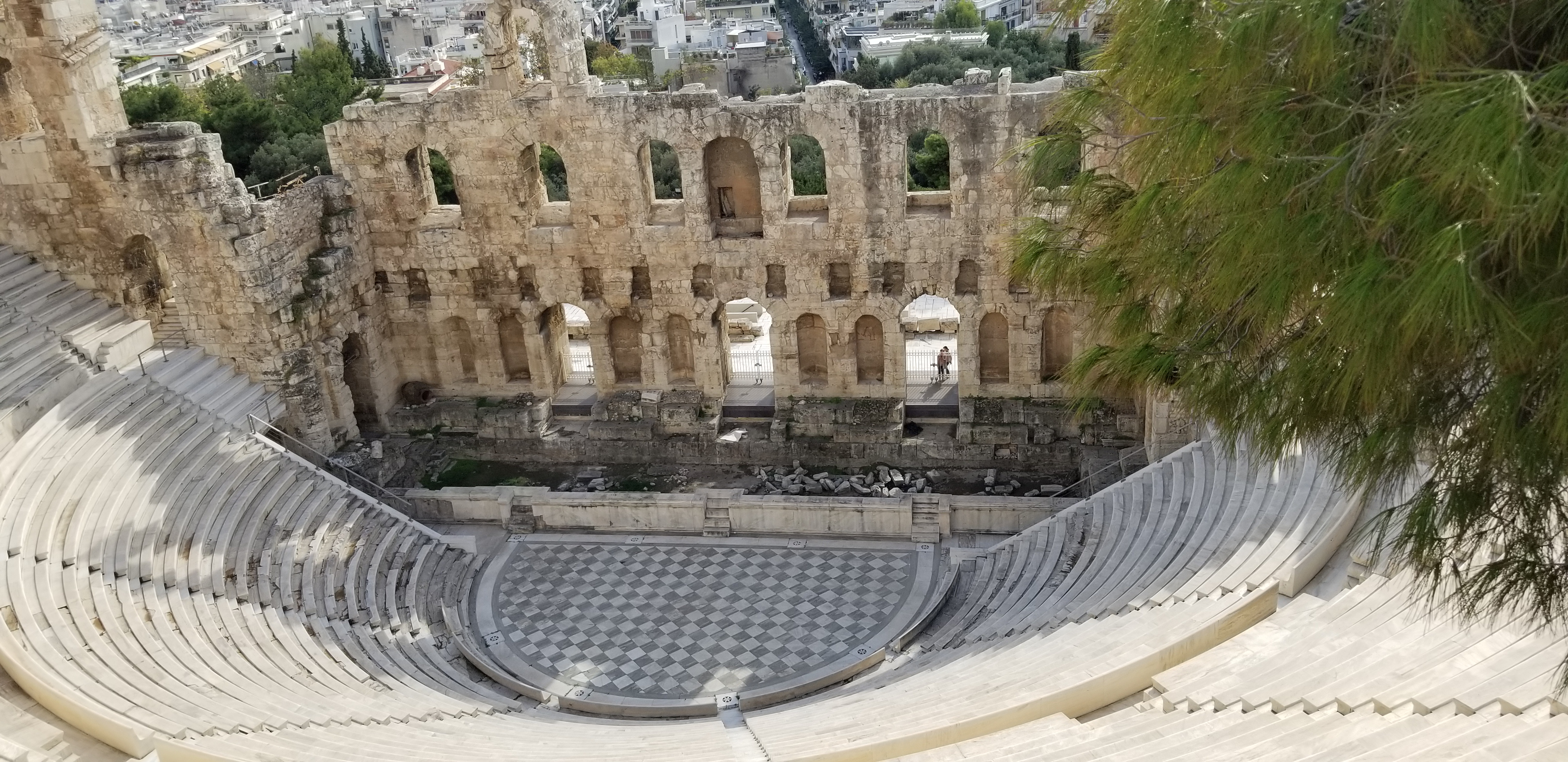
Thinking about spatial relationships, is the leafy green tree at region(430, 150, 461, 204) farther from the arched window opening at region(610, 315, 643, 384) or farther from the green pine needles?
the green pine needles

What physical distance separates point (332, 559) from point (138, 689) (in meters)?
5.08

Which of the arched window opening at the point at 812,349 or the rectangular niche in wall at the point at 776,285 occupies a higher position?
the rectangular niche in wall at the point at 776,285

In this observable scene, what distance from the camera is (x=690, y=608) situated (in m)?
17.8

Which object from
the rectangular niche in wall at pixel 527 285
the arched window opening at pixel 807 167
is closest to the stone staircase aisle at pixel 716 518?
the rectangular niche in wall at pixel 527 285

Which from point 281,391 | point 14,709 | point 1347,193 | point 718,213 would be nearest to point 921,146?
point 718,213

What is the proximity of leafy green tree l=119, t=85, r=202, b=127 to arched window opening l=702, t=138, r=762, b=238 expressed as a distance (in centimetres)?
2373

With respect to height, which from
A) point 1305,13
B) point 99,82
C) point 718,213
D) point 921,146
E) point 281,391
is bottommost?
point 921,146

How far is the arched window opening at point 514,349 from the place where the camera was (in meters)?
23.0

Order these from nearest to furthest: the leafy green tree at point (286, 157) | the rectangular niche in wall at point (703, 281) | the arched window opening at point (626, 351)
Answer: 1. the rectangular niche in wall at point (703, 281)
2. the arched window opening at point (626, 351)
3. the leafy green tree at point (286, 157)

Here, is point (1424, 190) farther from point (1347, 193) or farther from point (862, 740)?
point (862, 740)

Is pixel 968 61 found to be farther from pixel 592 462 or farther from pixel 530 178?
pixel 592 462

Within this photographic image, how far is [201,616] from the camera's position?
1503 cm

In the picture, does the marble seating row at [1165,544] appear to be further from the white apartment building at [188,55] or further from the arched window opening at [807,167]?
the white apartment building at [188,55]

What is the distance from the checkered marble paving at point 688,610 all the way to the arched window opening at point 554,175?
21719 mm
